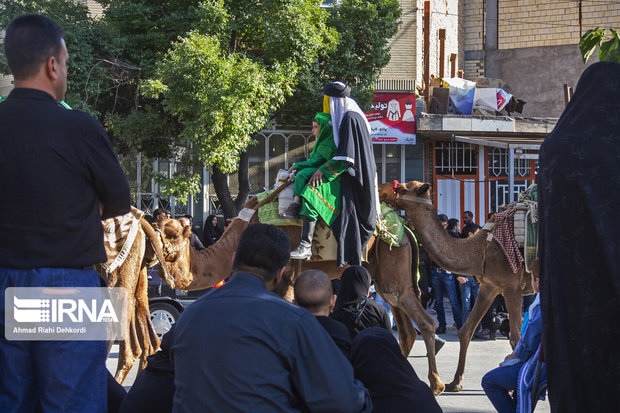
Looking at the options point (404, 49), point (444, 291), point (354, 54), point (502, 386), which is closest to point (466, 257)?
point (502, 386)

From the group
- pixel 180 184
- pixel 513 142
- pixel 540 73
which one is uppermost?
pixel 540 73

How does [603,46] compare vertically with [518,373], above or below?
above

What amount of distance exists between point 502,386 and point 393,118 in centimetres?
1691

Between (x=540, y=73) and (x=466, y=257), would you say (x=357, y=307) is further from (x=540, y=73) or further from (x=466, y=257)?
(x=540, y=73)

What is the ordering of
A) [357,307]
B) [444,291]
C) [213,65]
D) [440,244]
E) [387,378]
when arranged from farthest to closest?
[213,65] → [444,291] → [440,244] → [357,307] → [387,378]

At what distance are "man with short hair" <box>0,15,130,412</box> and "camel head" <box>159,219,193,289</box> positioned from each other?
4247 millimetres

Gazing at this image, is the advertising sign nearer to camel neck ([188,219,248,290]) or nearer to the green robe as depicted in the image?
the green robe

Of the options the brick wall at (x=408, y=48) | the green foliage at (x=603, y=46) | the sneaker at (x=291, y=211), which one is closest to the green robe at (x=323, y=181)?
the sneaker at (x=291, y=211)

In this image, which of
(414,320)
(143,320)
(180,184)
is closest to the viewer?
(143,320)

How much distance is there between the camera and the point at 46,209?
10.7 ft

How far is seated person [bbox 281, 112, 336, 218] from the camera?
7.80m

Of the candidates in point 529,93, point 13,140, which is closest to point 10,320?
point 13,140

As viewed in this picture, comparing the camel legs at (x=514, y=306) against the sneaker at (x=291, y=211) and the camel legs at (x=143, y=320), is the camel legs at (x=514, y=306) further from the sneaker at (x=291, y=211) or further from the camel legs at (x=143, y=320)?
the camel legs at (x=143, y=320)

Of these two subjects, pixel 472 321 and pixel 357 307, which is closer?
pixel 357 307
